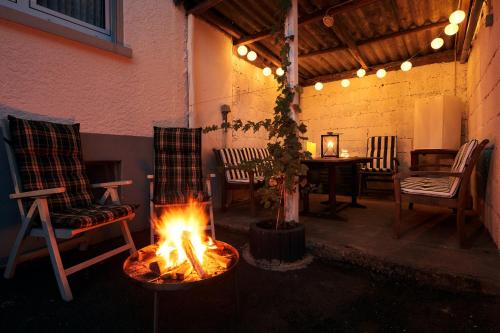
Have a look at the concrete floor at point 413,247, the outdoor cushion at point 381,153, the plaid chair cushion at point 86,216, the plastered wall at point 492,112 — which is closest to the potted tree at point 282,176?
the concrete floor at point 413,247

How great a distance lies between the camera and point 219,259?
1.39m

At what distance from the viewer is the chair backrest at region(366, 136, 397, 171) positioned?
512 centimetres

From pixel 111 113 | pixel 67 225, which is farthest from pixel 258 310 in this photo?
pixel 111 113

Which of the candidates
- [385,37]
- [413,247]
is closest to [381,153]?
[385,37]

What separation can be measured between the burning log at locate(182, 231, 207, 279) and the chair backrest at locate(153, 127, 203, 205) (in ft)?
3.87

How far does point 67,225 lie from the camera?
5.29 ft

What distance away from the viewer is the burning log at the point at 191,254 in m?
1.20

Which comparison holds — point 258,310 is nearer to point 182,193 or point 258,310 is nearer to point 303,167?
point 303,167

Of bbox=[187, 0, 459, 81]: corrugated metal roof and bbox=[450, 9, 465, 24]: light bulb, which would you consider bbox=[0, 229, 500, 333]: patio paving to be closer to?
bbox=[187, 0, 459, 81]: corrugated metal roof

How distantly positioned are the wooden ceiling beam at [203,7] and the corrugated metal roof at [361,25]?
1.01ft

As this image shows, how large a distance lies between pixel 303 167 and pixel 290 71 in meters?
0.89

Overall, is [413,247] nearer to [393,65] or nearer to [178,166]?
[178,166]

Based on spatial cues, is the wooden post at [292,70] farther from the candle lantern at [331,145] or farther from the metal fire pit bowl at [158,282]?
the candle lantern at [331,145]

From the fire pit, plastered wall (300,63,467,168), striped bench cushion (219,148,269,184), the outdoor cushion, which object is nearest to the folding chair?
striped bench cushion (219,148,269,184)
